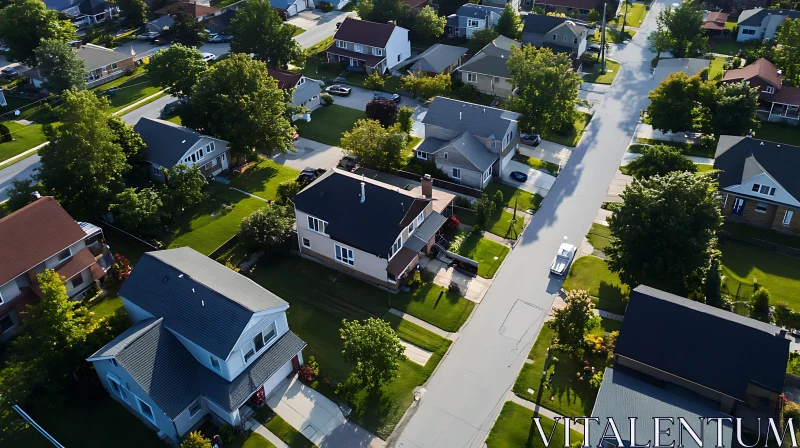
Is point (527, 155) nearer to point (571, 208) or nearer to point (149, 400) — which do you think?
point (571, 208)

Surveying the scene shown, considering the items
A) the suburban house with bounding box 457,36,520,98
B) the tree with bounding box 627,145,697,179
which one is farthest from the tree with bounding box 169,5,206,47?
the tree with bounding box 627,145,697,179

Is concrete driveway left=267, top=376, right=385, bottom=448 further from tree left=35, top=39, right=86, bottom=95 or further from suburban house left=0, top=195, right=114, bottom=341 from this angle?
tree left=35, top=39, right=86, bottom=95

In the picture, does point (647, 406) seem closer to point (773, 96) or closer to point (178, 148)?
point (178, 148)

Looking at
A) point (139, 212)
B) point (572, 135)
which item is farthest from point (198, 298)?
point (572, 135)

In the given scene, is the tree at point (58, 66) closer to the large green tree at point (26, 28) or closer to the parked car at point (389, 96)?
the large green tree at point (26, 28)

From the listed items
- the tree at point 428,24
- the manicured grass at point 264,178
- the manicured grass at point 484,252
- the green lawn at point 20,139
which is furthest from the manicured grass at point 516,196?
the green lawn at point 20,139

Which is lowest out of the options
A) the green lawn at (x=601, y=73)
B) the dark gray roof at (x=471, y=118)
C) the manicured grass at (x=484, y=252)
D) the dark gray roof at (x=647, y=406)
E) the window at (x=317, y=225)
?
the manicured grass at (x=484, y=252)

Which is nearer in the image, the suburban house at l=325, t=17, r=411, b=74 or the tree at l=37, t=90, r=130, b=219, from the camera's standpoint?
the tree at l=37, t=90, r=130, b=219
